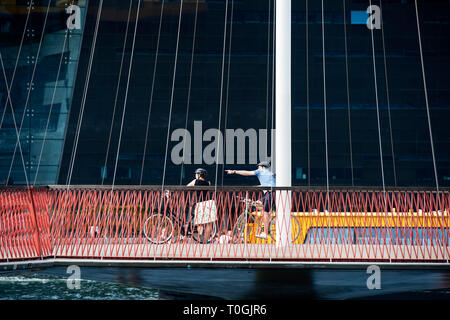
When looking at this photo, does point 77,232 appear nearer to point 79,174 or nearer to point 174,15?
point 79,174

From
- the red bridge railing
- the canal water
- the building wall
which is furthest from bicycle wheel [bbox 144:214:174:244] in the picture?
the building wall

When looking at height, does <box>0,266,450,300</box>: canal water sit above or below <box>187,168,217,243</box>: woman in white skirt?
below

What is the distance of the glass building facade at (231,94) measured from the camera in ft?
67.1

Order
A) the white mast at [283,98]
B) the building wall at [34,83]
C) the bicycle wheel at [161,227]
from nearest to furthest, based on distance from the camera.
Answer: the bicycle wheel at [161,227] → the white mast at [283,98] → the building wall at [34,83]

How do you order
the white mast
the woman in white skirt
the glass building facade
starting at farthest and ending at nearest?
the glass building facade → the white mast → the woman in white skirt

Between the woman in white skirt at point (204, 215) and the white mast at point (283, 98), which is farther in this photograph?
the white mast at point (283, 98)

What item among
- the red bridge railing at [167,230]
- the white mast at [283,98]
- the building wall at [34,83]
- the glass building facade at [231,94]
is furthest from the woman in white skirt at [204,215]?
the building wall at [34,83]

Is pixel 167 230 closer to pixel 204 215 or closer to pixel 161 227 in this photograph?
pixel 161 227

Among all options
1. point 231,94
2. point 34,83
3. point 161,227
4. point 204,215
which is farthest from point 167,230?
point 34,83

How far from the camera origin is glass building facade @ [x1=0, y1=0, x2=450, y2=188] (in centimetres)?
2044

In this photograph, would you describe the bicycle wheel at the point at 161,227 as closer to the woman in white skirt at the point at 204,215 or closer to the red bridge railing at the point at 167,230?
the red bridge railing at the point at 167,230

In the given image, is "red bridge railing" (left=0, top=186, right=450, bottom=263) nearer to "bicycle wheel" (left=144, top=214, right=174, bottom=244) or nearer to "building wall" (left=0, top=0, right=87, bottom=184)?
"bicycle wheel" (left=144, top=214, right=174, bottom=244)

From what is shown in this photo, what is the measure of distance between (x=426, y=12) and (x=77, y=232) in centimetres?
1730

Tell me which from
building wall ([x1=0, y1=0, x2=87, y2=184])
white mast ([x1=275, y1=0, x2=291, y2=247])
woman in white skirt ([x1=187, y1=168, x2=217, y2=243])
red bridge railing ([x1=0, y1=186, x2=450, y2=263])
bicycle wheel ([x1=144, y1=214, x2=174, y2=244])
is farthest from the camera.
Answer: building wall ([x1=0, y1=0, x2=87, y2=184])
